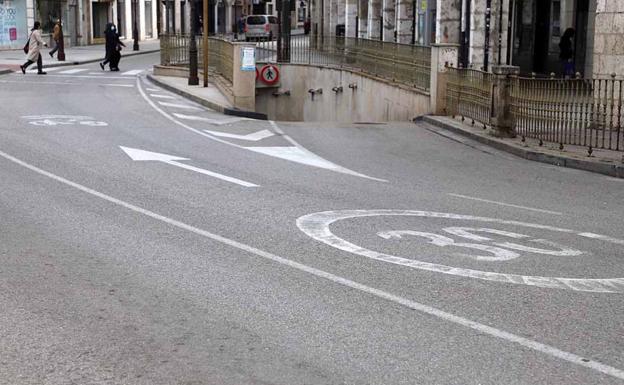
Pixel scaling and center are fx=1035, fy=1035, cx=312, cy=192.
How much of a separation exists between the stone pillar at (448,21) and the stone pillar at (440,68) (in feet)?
35.5

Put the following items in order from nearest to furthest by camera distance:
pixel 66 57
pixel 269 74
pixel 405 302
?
1. pixel 405 302
2. pixel 269 74
3. pixel 66 57

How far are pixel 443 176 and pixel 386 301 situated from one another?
24.1 feet

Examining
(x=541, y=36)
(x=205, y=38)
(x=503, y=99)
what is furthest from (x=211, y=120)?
(x=541, y=36)

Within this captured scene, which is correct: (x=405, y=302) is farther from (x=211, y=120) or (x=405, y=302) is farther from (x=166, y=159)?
(x=211, y=120)

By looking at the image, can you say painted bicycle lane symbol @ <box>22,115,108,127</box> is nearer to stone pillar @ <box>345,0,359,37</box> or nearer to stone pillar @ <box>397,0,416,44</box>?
stone pillar @ <box>397,0,416,44</box>

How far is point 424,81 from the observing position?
24000 mm

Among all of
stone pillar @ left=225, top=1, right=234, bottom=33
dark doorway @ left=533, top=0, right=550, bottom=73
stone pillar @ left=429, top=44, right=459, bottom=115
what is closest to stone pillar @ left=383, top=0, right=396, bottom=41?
dark doorway @ left=533, top=0, right=550, bottom=73

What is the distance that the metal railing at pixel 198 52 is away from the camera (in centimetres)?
3050

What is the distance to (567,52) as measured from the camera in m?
31.4

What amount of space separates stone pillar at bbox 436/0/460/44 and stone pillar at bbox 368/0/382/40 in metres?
14.5

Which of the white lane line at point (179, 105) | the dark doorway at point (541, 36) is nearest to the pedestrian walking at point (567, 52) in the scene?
the dark doorway at point (541, 36)

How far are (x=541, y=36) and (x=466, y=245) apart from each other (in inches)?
1073

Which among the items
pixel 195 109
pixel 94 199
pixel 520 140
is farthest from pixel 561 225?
pixel 195 109

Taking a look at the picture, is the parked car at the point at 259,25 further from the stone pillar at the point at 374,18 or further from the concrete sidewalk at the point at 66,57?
the stone pillar at the point at 374,18
